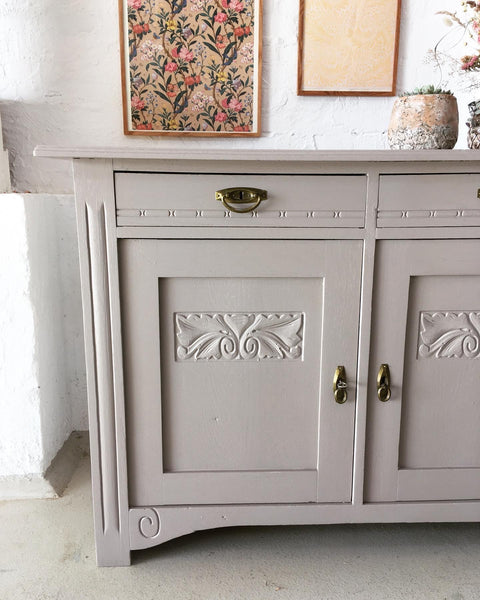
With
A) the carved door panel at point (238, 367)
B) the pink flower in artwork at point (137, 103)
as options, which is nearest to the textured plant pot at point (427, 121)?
the carved door panel at point (238, 367)

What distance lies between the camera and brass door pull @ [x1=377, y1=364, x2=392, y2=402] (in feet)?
3.58

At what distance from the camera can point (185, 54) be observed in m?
1.47

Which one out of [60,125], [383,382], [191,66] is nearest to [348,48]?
[191,66]

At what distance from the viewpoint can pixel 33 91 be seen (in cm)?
151

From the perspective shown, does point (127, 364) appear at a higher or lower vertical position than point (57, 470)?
higher

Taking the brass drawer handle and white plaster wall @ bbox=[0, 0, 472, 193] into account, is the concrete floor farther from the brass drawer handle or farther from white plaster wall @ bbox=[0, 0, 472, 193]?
white plaster wall @ bbox=[0, 0, 472, 193]

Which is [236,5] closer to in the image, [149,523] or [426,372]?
[426,372]

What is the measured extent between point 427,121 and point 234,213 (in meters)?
0.52

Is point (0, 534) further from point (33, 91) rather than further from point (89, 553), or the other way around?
point (33, 91)

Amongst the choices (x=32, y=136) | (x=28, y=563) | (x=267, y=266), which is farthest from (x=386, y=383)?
(x=32, y=136)

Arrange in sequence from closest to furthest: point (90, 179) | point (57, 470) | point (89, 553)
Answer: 1. point (90, 179)
2. point (89, 553)
3. point (57, 470)

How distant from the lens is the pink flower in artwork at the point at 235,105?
1514 millimetres

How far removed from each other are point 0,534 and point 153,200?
1.02 meters

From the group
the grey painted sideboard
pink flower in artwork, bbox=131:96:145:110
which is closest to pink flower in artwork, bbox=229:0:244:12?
pink flower in artwork, bbox=131:96:145:110
